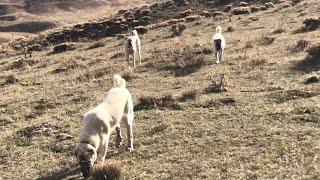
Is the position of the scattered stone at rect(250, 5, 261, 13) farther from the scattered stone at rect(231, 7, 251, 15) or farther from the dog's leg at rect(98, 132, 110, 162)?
the dog's leg at rect(98, 132, 110, 162)

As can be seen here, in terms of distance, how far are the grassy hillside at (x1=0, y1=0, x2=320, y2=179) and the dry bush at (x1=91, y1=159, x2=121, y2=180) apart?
27 cm

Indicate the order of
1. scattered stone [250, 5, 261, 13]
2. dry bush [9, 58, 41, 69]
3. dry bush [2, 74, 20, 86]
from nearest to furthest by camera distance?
dry bush [2, 74, 20, 86] → dry bush [9, 58, 41, 69] → scattered stone [250, 5, 261, 13]

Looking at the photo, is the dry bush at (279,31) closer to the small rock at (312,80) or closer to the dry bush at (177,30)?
the dry bush at (177,30)

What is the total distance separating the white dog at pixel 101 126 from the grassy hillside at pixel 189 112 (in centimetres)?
70

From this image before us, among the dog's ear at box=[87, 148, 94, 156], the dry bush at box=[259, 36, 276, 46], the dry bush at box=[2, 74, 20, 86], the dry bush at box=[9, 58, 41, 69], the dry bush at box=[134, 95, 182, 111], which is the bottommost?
the dry bush at box=[9, 58, 41, 69]

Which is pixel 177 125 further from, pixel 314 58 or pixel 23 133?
pixel 314 58

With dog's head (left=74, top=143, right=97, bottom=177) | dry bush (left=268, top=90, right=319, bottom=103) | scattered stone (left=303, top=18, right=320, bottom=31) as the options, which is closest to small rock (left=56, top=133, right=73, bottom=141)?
dog's head (left=74, top=143, right=97, bottom=177)

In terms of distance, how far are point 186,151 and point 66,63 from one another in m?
15.5

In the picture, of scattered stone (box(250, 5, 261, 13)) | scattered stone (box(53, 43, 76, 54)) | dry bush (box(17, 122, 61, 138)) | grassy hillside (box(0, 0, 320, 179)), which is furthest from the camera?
scattered stone (box(250, 5, 261, 13))

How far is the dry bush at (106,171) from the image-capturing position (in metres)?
9.13

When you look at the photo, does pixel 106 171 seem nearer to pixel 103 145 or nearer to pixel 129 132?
pixel 103 145

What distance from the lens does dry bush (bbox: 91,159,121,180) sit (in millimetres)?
9134

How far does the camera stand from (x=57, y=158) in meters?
11.1

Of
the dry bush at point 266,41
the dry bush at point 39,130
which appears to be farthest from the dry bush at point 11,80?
the dry bush at point 266,41
